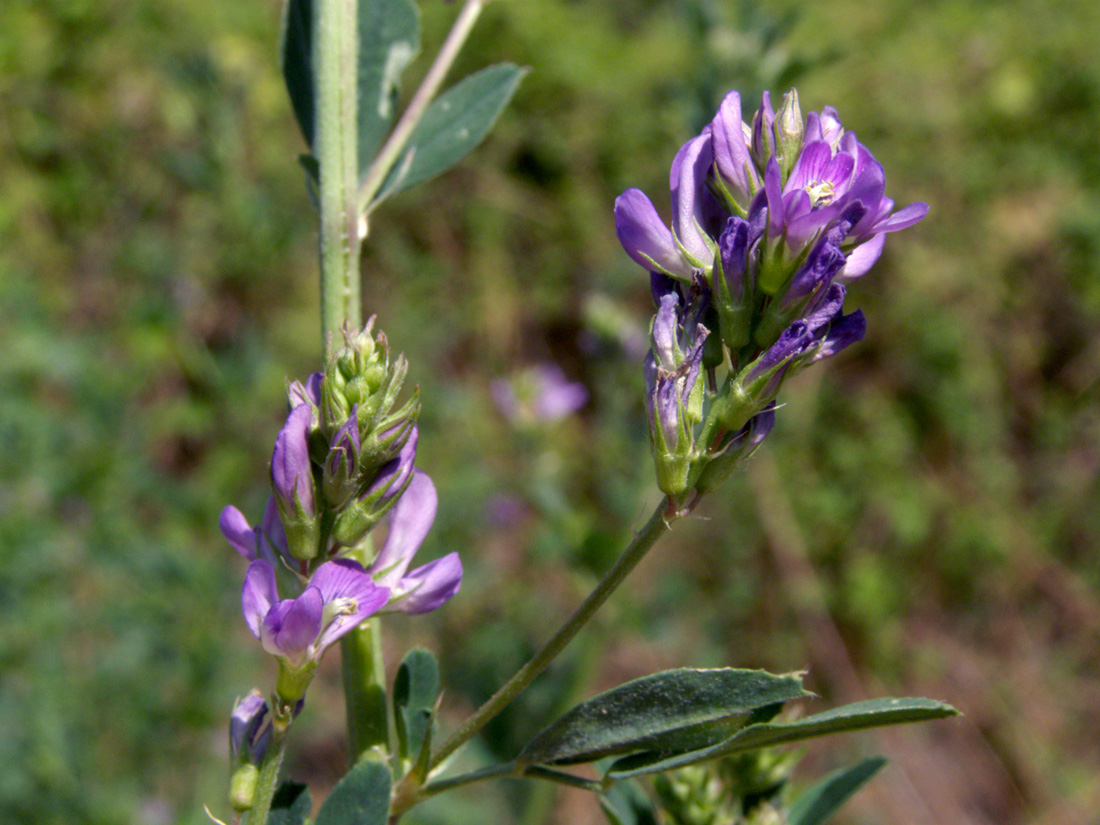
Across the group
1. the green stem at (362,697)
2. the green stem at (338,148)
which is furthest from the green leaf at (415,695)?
the green stem at (338,148)

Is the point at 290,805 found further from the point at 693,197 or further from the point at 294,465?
the point at 693,197

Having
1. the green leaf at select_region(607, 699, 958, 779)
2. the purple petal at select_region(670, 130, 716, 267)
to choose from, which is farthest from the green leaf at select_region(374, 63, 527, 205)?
the green leaf at select_region(607, 699, 958, 779)

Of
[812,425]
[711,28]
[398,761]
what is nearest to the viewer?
[398,761]

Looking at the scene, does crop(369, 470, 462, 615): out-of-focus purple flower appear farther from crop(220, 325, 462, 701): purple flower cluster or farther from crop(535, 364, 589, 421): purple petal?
crop(535, 364, 589, 421): purple petal

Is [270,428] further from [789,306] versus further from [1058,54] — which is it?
[1058,54]

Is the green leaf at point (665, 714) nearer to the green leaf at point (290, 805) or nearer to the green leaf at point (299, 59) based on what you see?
the green leaf at point (290, 805)

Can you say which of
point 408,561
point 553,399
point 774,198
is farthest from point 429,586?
point 553,399

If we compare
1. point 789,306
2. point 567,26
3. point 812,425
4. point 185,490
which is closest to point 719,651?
point 812,425
